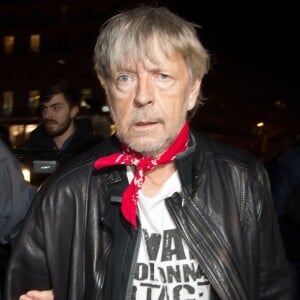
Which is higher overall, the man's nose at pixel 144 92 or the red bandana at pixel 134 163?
the man's nose at pixel 144 92

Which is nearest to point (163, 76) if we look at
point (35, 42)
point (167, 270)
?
point (167, 270)

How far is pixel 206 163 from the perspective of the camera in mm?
1896

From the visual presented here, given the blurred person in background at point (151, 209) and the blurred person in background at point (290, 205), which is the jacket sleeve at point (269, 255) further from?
the blurred person in background at point (290, 205)

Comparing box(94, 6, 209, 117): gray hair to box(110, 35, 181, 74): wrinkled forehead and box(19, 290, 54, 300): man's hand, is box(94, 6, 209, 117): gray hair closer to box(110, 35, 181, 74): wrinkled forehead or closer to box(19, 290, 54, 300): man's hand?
box(110, 35, 181, 74): wrinkled forehead

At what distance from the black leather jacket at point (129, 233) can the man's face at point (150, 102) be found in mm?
133

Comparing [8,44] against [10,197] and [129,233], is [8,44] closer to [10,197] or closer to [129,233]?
[10,197]

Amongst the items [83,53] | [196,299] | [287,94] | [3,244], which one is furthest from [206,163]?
[287,94]

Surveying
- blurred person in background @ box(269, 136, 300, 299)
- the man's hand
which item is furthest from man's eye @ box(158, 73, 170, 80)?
blurred person in background @ box(269, 136, 300, 299)

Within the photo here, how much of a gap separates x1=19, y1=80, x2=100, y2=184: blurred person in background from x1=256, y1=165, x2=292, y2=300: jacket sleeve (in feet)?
6.01

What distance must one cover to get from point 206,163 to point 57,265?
65 cm

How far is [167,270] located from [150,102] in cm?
58

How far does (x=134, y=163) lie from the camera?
72.6 inches

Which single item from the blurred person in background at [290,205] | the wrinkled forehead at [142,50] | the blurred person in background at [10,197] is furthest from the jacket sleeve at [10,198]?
the blurred person in background at [290,205]

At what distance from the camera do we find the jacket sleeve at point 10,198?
225 cm
